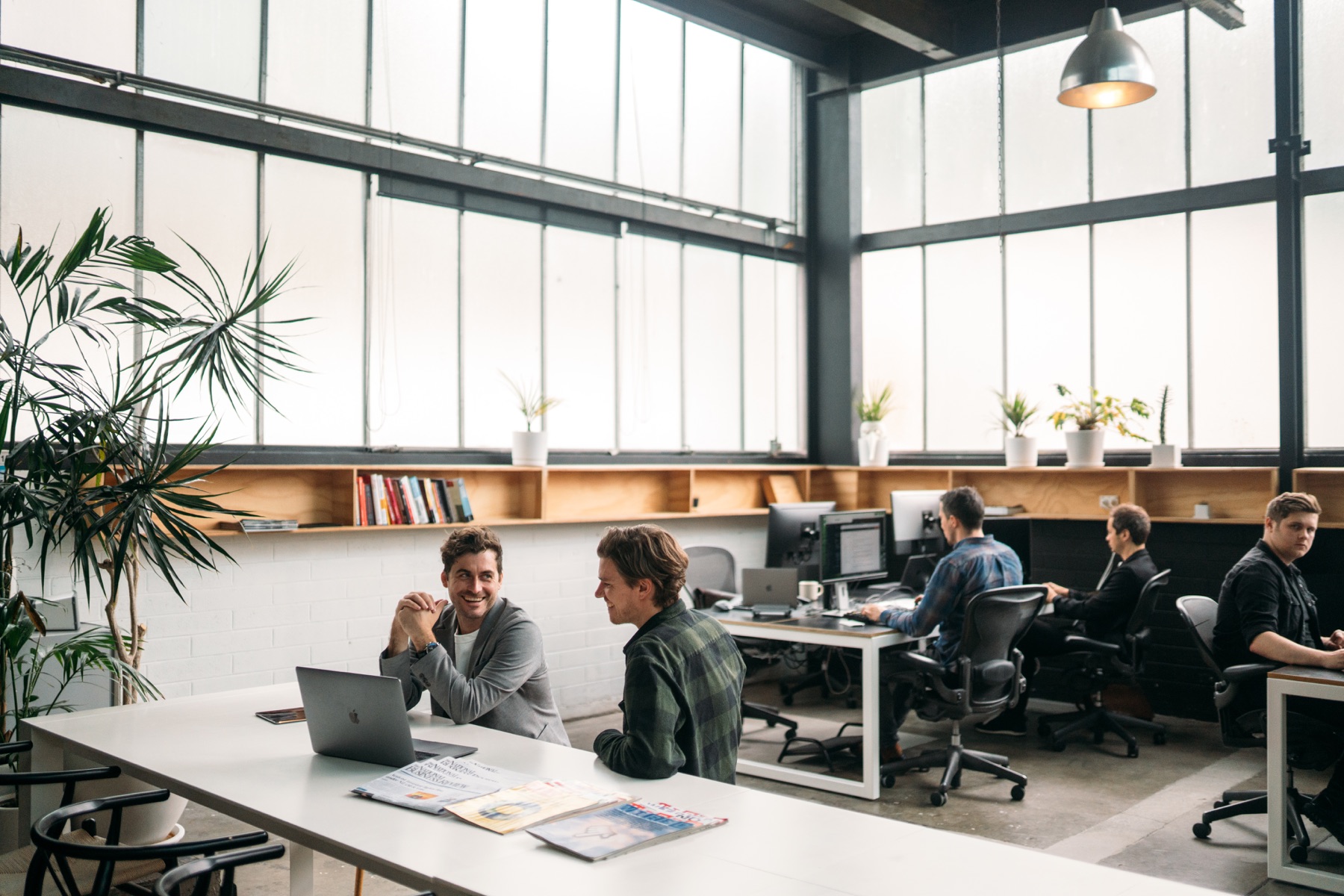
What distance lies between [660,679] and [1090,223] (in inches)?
240

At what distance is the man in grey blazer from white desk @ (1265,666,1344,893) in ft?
8.61

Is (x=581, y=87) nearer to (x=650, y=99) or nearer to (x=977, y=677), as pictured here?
(x=650, y=99)

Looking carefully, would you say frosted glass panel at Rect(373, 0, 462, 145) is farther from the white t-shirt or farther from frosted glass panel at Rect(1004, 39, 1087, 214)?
frosted glass panel at Rect(1004, 39, 1087, 214)

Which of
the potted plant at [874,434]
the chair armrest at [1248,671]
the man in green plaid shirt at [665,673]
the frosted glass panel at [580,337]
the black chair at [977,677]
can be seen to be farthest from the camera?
the potted plant at [874,434]

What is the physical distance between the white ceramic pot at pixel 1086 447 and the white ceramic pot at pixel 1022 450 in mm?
294

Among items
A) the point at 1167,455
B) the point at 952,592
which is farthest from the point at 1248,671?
the point at 1167,455

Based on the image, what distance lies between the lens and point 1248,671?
14.3 ft

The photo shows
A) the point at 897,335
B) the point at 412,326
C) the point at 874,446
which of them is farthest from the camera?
the point at 897,335

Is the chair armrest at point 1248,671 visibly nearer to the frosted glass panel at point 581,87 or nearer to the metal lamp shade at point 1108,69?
the metal lamp shade at point 1108,69

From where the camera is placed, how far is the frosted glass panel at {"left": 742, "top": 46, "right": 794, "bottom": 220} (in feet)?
27.5

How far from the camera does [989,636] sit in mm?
5008

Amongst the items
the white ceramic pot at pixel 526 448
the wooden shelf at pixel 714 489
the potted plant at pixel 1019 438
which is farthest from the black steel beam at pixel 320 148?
the potted plant at pixel 1019 438

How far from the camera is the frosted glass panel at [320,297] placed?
5676mm

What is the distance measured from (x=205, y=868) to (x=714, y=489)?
6028mm
